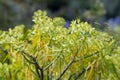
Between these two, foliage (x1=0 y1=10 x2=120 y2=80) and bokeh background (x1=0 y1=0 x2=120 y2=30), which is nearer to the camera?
foliage (x1=0 y1=10 x2=120 y2=80)

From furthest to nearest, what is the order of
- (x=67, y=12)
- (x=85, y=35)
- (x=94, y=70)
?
(x=67, y=12), (x=94, y=70), (x=85, y=35)

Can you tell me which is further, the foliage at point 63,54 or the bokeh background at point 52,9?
the bokeh background at point 52,9

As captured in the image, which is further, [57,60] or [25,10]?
[25,10]

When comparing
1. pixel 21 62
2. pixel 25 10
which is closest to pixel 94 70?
pixel 21 62

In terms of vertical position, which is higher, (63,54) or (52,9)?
(52,9)

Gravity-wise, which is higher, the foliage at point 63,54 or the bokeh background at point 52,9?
the bokeh background at point 52,9

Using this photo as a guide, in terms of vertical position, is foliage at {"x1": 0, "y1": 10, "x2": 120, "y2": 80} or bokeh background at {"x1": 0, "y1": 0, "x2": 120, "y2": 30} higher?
bokeh background at {"x1": 0, "y1": 0, "x2": 120, "y2": 30}

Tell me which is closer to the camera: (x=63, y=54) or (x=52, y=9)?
(x=63, y=54)

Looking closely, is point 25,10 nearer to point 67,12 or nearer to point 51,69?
point 67,12
